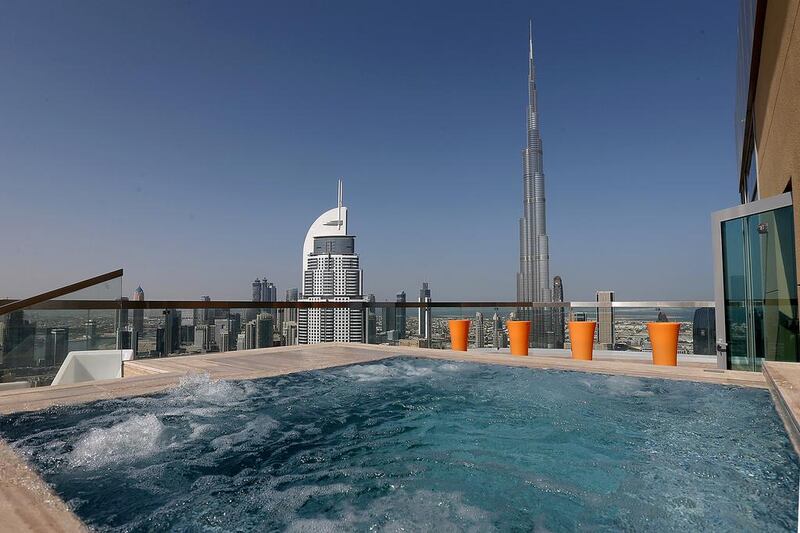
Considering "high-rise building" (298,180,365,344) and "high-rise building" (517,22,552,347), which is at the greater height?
"high-rise building" (517,22,552,347)

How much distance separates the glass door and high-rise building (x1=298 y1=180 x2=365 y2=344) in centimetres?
510

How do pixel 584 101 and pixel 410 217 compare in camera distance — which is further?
pixel 410 217

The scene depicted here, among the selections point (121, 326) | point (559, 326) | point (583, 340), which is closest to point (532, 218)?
point (559, 326)

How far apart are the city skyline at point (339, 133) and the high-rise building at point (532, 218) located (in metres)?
36.4

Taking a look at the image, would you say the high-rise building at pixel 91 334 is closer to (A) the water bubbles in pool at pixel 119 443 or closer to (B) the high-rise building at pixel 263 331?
(B) the high-rise building at pixel 263 331

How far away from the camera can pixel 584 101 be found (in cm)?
1427

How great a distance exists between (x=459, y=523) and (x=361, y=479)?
1.87 ft

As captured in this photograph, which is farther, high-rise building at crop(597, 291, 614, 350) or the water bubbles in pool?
high-rise building at crop(597, 291, 614, 350)

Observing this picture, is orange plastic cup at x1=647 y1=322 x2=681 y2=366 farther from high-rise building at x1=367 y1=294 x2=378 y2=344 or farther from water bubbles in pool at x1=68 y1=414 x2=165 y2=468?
water bubbles in pool at x1=68 y1=414 x2=165 y2=468

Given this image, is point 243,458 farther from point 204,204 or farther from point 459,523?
point 204,204

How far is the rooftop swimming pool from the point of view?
5.16 ft

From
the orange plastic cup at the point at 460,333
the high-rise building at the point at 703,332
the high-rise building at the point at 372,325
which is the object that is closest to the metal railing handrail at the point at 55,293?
the high-rise building at the point at 372,325

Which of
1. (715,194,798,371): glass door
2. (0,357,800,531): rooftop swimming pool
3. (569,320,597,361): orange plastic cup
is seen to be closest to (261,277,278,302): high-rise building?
(569,320,597,361): orange plastic cup

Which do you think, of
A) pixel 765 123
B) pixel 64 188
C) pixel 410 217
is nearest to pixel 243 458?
pixel 765 123
